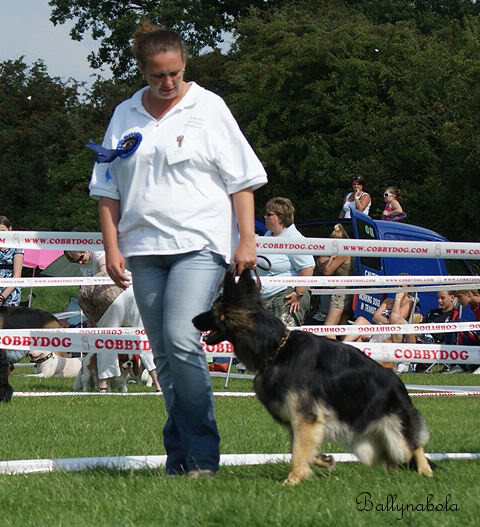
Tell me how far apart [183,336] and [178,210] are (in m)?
0.61

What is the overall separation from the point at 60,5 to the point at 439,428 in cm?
4165

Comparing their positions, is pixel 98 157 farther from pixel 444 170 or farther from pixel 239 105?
pixel 239 105

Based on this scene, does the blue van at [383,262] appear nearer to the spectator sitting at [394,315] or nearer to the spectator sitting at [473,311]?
the spectator sitting at [394,315]

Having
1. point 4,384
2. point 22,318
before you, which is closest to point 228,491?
point 4,384

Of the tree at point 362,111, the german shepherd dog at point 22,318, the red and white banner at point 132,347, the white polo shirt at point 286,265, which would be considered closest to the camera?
the red and white banner at point 132,347

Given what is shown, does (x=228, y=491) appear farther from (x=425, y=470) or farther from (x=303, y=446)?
(x=425, y=470)

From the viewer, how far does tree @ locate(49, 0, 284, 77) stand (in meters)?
44.5

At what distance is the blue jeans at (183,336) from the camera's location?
4.86m

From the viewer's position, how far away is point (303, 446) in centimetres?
476

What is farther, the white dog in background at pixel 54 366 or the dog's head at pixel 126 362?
the white dog in background at pixel 54 366

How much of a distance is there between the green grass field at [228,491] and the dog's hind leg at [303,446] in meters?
0.09

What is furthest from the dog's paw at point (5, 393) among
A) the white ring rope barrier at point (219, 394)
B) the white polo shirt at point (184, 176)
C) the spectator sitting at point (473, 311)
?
the spectator sitting at point (473, 311)

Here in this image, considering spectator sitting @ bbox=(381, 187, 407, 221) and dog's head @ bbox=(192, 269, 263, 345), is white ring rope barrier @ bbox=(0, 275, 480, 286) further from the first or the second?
spectator sitting @ bbox=(381, 187, 407, 221)

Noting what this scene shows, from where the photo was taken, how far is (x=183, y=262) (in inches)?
192
